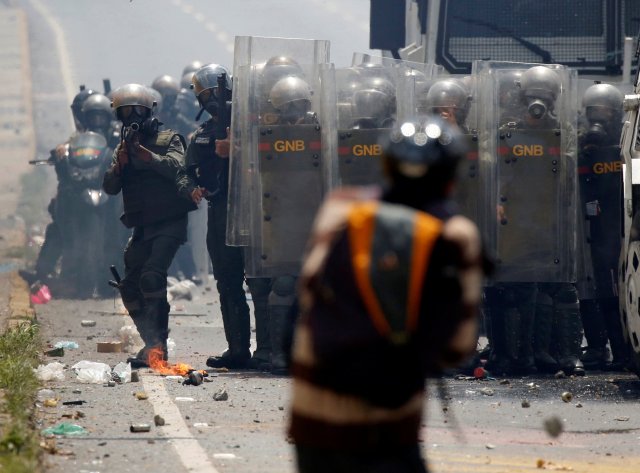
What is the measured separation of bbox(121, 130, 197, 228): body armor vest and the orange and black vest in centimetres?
740

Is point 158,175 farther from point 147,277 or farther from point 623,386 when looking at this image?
point 623,386

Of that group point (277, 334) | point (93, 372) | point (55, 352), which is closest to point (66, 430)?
point (93, 372)

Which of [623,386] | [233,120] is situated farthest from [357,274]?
[233,120]

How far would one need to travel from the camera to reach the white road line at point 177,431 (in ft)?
21.8

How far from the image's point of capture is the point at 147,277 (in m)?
11.2

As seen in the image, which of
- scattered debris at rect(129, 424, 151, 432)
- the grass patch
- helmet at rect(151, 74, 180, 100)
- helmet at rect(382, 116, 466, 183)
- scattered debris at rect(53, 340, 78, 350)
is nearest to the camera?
helmet at rect(382, 116, 466, 183)

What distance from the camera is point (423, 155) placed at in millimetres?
4090

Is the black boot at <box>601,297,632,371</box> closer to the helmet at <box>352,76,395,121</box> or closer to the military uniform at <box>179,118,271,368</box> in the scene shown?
the helmet at <box>352,76,395,121</box>

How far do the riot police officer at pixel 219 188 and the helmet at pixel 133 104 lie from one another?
37cm

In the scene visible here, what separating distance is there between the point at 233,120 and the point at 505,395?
271 cm

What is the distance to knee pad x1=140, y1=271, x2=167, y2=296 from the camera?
11156mm

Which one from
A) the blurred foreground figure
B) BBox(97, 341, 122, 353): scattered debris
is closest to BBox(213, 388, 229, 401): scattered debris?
BBox(97, 341, 122, 353): scattered debris

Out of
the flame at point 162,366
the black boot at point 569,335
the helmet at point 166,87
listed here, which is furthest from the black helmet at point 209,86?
the helmet at point 166,87

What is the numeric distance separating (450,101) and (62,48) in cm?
3054
